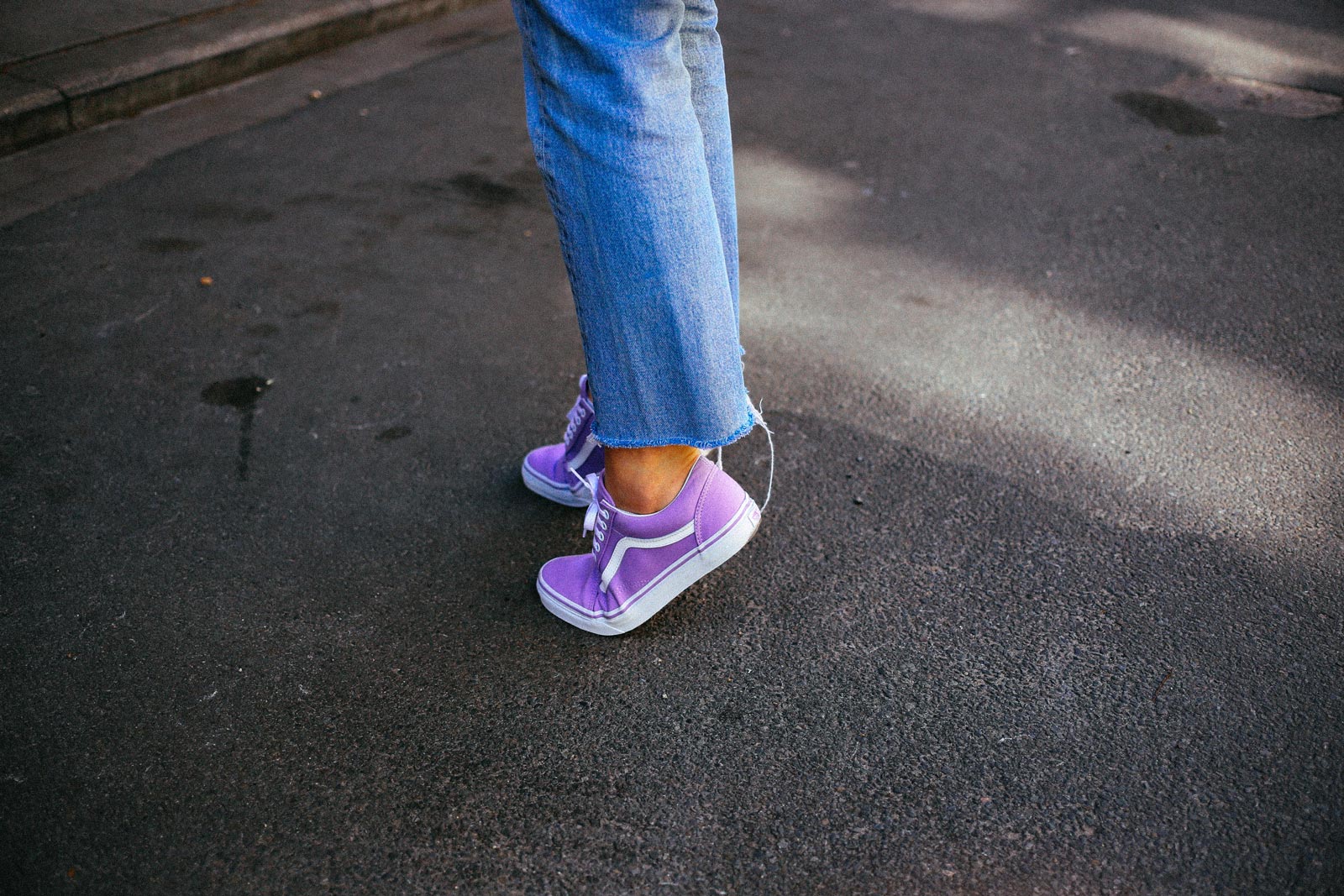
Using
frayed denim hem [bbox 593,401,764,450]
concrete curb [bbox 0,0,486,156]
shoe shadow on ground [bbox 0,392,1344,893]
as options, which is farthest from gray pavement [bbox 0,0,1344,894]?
concrete curb [bbox 0,0,486,156]

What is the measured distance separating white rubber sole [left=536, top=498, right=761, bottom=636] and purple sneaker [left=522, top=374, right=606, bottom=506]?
334 mm

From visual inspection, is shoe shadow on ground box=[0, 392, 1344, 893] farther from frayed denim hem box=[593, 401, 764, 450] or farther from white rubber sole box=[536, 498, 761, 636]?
frayed denim hem box=[593, 401, 764, 450]

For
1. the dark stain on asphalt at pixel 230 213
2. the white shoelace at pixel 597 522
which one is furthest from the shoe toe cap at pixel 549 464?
the dark stain on asphalt at pixel 230 213

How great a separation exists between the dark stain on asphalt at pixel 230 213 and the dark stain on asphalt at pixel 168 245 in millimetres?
166

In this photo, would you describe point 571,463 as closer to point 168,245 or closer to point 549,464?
point 549,464

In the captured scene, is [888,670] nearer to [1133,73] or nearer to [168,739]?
[168,739]

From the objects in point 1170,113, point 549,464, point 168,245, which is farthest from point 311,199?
point 1170,113

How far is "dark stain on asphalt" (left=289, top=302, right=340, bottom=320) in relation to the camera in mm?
2705

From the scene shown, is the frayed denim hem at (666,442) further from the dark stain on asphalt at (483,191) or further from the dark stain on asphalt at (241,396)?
the dark stain on asphalt at (483,191)

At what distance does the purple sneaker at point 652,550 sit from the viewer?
1674 mm

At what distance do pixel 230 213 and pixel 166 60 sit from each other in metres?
1.31

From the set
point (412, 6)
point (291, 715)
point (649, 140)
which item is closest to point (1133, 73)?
point (412, 6)

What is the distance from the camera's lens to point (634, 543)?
1.69 metres

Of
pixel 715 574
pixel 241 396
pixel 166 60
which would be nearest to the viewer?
pixel 715 574
